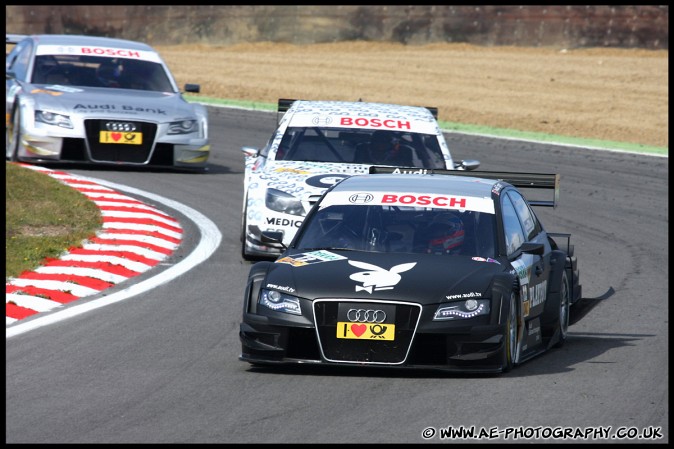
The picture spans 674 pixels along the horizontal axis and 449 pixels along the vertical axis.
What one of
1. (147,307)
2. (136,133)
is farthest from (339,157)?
(136,133)

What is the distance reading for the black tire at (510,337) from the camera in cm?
→ 843

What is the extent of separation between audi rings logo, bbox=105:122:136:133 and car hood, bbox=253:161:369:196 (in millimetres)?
4492

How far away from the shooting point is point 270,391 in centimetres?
793

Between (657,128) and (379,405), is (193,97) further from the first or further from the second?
(379,405)

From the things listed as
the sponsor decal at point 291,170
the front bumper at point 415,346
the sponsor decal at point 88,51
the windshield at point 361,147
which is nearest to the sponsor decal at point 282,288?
the front bumper at point 415,346

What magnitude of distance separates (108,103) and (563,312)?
918 cm

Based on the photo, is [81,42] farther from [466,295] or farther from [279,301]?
[466,295]

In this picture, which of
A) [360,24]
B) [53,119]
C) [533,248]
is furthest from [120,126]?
[360,24]

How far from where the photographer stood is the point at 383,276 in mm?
8523

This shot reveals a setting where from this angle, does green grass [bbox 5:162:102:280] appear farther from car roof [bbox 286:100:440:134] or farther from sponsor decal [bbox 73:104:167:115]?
car roof [bbox 286:100:440:134]

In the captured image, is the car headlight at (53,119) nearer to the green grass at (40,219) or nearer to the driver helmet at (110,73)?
the green grass at (40,219)

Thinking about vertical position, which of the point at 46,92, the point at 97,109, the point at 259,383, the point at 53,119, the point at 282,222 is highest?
the point at 46,92

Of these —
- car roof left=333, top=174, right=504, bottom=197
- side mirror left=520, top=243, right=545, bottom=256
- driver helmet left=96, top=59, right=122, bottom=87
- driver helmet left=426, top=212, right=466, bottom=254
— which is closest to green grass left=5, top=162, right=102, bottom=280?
driver helmet left=96, top=59, right=122, bottom=87

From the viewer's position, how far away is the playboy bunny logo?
27.5ft
